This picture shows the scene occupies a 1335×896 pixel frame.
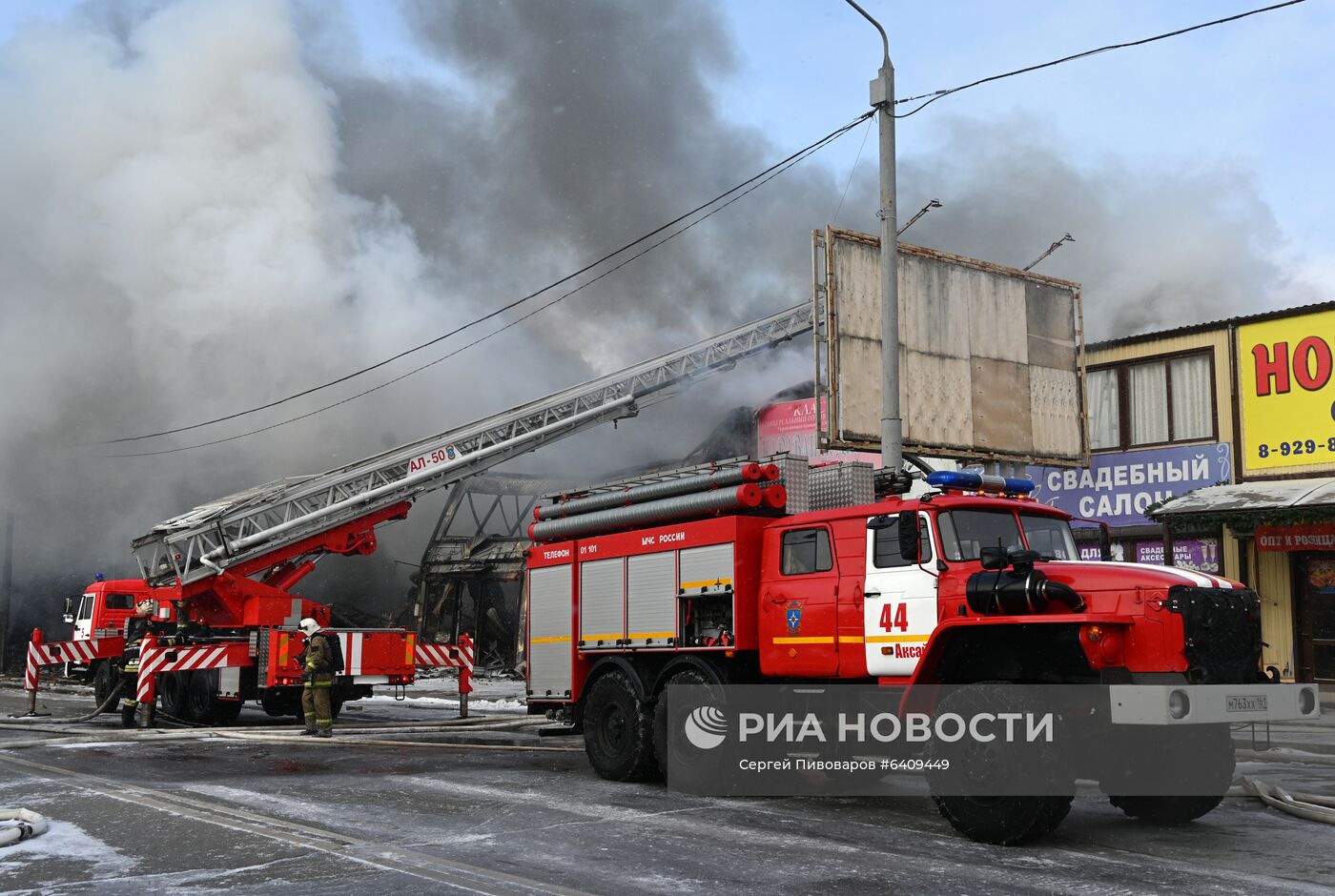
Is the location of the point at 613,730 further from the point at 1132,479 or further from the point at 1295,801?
the point at 1132,479

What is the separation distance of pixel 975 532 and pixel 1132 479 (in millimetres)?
13678

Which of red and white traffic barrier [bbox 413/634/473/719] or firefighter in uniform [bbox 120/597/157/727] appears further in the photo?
red and white traffic barrier [bbox 413/634/473/719]

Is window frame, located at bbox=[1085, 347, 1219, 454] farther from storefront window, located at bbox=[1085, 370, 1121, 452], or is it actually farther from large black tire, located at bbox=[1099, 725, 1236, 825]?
large black tire, located at bbox=[1099, 725, 1236, 825]

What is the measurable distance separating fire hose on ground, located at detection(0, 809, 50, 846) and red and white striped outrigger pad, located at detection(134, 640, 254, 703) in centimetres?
909

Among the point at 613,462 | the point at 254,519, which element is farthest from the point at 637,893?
the point at 613,462

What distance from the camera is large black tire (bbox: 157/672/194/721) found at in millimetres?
18391

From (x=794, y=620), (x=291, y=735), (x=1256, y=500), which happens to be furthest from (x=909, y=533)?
(x=1256, y=500)

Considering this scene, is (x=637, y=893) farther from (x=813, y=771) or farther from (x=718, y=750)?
(x=813, y=771)

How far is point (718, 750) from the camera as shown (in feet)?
32.4

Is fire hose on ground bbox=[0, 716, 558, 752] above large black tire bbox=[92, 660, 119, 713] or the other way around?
the other way around

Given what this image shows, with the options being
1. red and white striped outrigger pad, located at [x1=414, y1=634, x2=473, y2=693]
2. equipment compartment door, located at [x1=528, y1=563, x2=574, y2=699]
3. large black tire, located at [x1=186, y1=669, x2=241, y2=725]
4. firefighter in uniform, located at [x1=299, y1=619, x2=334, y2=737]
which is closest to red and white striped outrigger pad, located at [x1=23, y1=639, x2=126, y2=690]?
large black tire, located at [x1=186, y1=669, x2=241, y2=725]

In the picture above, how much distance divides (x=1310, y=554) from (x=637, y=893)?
54.0 ft

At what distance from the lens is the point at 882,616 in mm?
8898
